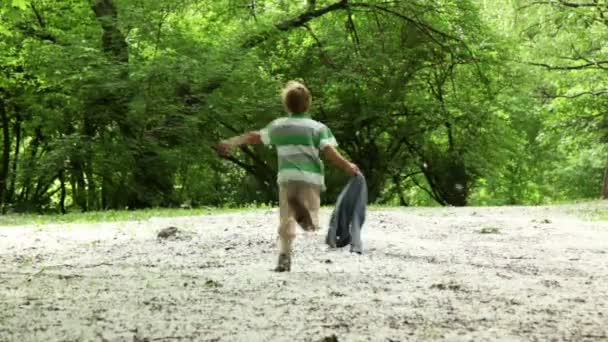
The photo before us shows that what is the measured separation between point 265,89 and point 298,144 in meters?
14.9

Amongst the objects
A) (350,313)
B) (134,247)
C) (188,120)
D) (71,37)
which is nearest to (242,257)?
(134,247)

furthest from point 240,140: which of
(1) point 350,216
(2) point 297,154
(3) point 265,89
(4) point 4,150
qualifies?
(4) point 4,150

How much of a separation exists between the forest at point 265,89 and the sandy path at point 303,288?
9001mm

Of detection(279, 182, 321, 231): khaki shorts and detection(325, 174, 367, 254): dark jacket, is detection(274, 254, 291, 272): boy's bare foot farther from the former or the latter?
detection(325, 174, 367, 254): dark jacket

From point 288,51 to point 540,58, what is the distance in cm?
820

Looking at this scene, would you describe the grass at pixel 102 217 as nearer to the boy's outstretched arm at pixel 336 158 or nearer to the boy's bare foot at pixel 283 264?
the boy's bare foot at pixel 283 264

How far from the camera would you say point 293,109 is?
646 cm

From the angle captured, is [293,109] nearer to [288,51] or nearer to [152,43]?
[152,43]

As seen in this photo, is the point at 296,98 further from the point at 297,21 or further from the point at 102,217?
the point at 297,21

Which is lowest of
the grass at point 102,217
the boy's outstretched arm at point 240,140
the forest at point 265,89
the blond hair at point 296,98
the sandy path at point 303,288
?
the sandy path at point 303,288

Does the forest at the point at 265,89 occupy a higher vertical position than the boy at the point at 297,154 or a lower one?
higher

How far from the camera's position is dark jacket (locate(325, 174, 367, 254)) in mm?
7785

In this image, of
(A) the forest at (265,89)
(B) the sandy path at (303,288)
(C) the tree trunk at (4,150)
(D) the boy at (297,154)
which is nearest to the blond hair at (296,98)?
(D) the boy at (297,154)

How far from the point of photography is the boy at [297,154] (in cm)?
637
